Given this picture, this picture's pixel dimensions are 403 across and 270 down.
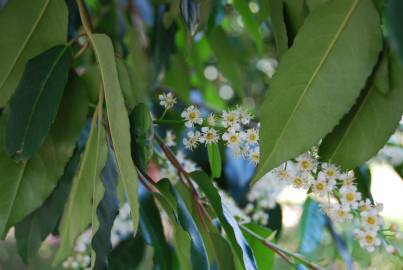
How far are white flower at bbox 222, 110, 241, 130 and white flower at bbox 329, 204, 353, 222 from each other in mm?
106

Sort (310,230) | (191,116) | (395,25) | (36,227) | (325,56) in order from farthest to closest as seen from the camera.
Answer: (310,230) → (36,227) → (191,116) → (325,56) → (395,25)

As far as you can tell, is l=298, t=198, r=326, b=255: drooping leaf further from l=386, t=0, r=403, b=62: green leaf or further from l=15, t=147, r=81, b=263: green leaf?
l=386, t=0, r=403, b=62: green leaf

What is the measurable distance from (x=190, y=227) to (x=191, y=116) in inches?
3.8

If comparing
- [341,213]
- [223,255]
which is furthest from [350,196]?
[223,255]

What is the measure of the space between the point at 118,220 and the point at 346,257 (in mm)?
355

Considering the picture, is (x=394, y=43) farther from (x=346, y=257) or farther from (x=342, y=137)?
(x=346, y=257)

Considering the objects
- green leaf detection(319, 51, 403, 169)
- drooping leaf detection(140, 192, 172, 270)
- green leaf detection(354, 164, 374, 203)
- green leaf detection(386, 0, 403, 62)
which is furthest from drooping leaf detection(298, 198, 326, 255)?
green leaf detection(386, 0, 403, 62)

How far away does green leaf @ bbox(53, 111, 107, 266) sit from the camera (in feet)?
1.55

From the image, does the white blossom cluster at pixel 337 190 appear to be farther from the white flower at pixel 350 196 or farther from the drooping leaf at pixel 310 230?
the drooping leaf at pixel 310 230

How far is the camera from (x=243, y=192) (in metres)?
1.08

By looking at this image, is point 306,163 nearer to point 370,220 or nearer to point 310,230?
point 370,220

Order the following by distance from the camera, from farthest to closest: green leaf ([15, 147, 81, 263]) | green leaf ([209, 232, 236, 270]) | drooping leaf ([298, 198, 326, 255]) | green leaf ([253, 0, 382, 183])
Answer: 1. drooping leaf ([298, 198, 326, 255])
2. green leaf ([15, 147, 81, 263])
3. green leaf ([209, 232, 236, 270])
4. green leaf ([253, 0, 382, 183])

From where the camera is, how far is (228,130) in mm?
504

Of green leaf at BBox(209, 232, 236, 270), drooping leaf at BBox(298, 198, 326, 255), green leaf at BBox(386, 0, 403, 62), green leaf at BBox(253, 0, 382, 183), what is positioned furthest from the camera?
drooping leaf at BBox(298, 198, 326, 255)
